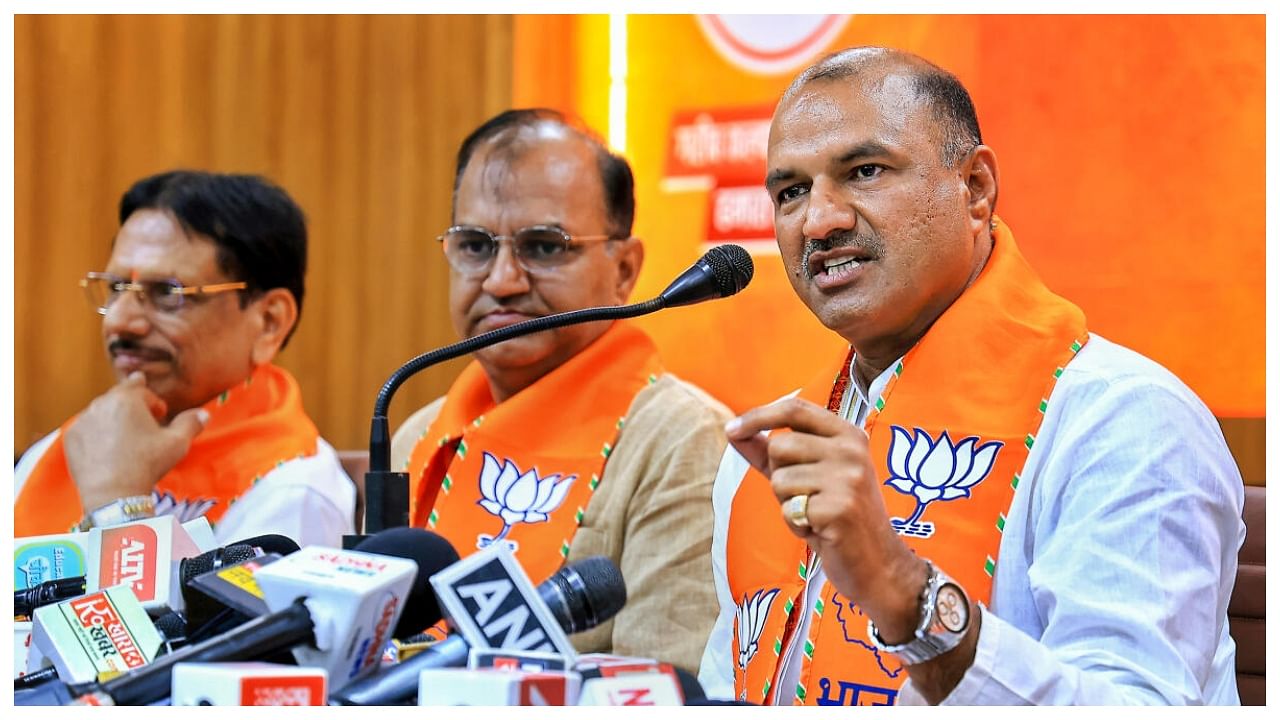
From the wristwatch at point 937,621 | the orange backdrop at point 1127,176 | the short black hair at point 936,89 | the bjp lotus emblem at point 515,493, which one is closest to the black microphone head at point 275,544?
the wristwatch at point 937,621

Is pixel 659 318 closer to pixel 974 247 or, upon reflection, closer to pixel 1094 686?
pixel 974 247

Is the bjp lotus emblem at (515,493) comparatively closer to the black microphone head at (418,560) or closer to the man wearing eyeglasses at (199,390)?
the man wearing eyeglasses at (199,390)

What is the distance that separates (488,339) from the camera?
128 centimetres

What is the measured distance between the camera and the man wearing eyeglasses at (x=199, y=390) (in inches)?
93.8

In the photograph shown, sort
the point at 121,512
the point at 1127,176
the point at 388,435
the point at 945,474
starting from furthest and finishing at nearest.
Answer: the point at 1127,176 < the point at 121,512 < the point at 945,474 < the point at 388,435

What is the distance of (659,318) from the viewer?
3715 millimetres

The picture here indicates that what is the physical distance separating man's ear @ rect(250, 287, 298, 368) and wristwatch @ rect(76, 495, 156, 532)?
39 cm

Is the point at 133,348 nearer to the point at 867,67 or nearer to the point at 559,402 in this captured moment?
the point at 559,402

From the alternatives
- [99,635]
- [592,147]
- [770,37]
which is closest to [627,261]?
[592,147]

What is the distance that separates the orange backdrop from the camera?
A: 9.53 feet

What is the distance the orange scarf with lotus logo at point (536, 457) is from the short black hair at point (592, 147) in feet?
0.61

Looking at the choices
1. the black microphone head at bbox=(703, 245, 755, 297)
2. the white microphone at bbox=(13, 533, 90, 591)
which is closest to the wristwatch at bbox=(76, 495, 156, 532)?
the white microphone at bbox=(13, 533, 90, 591)

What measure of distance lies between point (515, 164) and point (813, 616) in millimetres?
1048

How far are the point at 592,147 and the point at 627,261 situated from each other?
202mm
